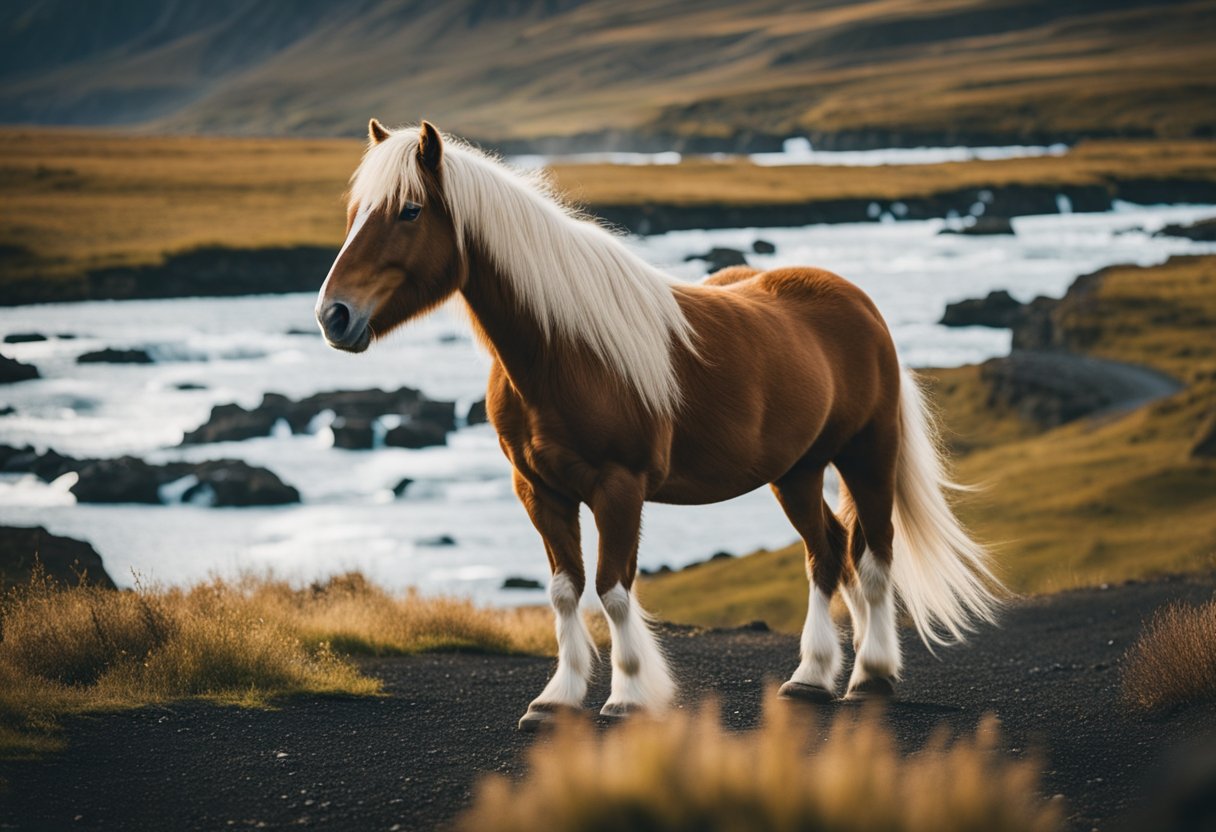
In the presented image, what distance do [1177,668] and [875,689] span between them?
1.70 metres

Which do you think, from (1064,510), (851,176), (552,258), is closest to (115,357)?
(1064,510)

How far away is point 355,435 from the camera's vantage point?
32.0m

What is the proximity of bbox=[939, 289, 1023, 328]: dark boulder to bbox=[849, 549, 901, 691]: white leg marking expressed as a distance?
117 ft

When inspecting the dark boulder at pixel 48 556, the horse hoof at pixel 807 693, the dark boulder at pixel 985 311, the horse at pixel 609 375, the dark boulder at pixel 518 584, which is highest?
the horse at pixel 609 375

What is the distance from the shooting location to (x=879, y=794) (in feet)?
11.7

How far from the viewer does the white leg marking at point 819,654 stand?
7.57m

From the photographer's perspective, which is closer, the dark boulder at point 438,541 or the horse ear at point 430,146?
the horse ear at point 430,146

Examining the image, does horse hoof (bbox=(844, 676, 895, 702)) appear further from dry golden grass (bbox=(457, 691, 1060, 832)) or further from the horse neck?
dry golden grass (bbox=(457, 691, 1060, 832))

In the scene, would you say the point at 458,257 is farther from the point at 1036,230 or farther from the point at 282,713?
the point at 1036,230

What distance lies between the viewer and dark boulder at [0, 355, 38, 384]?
34.7 metres

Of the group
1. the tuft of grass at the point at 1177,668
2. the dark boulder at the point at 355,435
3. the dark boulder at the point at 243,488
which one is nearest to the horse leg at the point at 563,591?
the tuft of grass at the point at 1177,668

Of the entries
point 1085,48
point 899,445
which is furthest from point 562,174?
point 1085,48

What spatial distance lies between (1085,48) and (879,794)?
211 metres

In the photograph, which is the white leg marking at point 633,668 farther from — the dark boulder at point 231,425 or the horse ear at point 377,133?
the dark boulder at point 231,425
